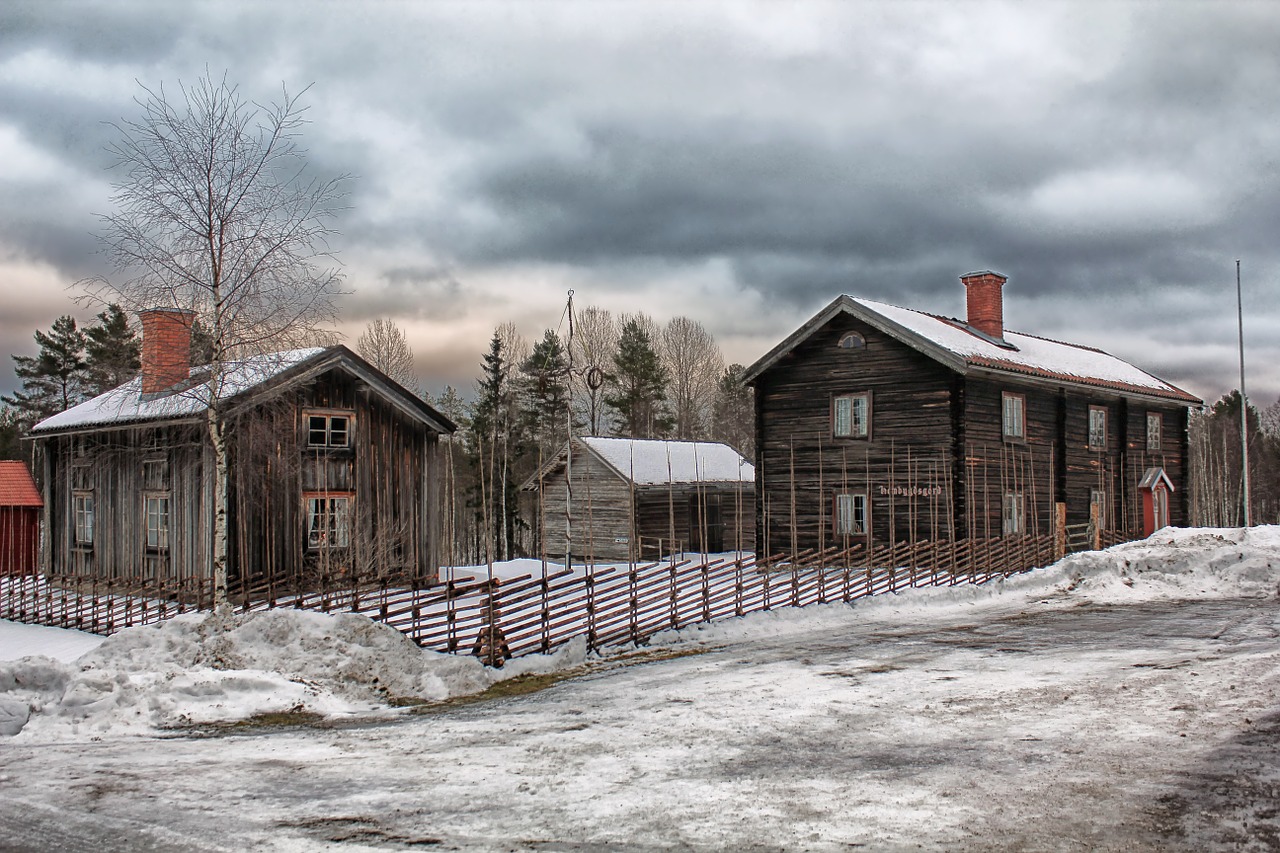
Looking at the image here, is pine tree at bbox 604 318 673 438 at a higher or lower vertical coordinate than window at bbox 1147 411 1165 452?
higher

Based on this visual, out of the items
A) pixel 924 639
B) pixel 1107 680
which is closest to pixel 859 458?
pixel 924 639

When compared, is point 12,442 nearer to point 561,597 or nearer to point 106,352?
point 106,352

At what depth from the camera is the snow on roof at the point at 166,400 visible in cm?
1875

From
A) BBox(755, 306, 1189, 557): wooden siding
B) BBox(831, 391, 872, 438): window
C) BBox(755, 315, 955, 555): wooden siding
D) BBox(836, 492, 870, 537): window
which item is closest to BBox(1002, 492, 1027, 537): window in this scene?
BBox(755, 306, 1189, 557): wooden siding

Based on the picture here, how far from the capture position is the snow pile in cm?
1223

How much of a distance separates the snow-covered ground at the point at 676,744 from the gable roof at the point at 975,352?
11.4 meters

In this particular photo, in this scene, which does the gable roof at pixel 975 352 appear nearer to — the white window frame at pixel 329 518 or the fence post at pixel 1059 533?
the fence post at pixel 1059 533

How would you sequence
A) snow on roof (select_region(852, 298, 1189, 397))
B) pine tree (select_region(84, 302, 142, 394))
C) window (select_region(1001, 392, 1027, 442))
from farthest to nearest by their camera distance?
pine tree (select_region(84, 302, 142, 394)), window (select_region(1001, 392, 1027, 442)), snow on roof (select_region(852, 298, 1189, 397))

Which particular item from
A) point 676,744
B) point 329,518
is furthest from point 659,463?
point 676,744

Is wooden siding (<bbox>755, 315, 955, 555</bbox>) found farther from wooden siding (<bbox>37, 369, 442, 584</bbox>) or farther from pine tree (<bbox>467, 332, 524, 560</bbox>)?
pine tree (<bbox>467, 332, 524, 560</bbox>)

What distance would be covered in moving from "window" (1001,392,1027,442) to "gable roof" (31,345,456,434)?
16496 millimetres

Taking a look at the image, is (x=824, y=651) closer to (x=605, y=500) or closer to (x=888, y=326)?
(x=888, y=326)

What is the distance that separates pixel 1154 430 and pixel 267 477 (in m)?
31.5

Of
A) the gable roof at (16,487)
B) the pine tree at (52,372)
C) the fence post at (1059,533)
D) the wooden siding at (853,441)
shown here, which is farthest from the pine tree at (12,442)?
the fence post at (1059,533)
